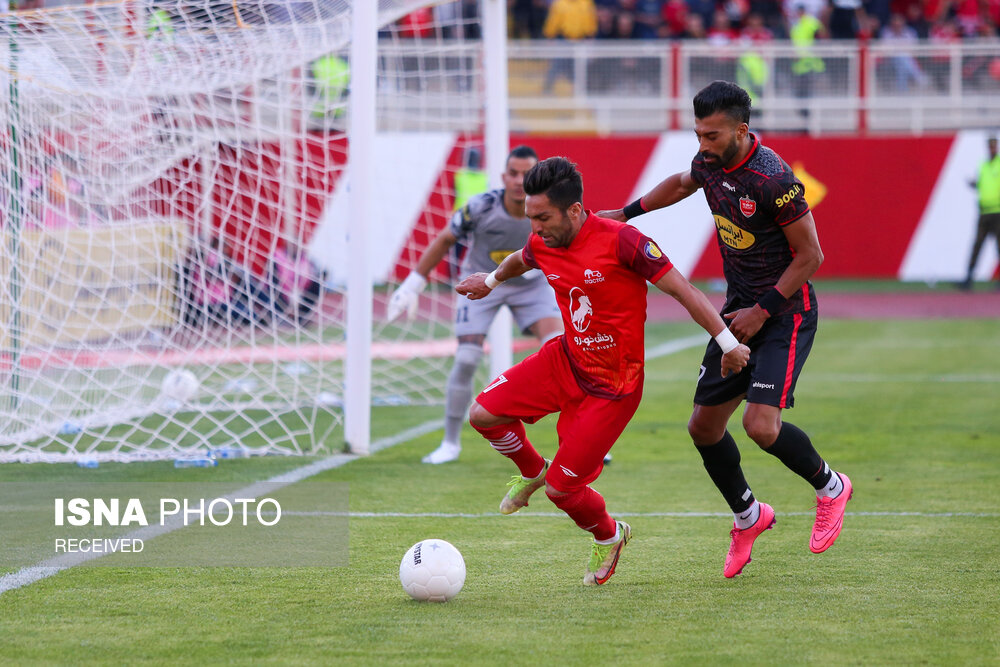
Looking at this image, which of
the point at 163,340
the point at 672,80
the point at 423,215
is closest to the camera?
the point at 163,340

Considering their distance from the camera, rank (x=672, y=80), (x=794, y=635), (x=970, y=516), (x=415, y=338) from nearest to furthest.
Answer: (x=794, y=635) < (x=970, y=516) < (x=415, y=338) < (x=672, y=80)

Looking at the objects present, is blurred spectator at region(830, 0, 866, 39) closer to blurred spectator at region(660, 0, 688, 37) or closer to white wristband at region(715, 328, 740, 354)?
blurred spectator at region(660, 0, 688, 37)

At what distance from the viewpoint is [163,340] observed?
32.6ft

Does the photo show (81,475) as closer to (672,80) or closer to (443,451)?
(443,451)

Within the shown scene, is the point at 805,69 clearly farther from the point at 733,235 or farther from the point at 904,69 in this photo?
the point at 733,235

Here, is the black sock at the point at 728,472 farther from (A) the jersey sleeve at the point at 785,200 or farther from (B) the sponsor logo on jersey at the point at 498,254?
(B) the sponsor logo on jersey at the point at 498,254

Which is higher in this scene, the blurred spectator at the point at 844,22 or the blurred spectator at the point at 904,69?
the blurred spectator at the point at 844,22

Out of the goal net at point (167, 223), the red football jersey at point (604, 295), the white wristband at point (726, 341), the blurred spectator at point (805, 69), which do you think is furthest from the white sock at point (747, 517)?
the blurred spectator at point (805, 69)

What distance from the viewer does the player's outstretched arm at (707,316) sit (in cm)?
461

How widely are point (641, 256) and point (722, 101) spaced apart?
70 centimetres

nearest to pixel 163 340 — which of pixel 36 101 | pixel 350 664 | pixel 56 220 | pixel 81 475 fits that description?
pixel 56 220

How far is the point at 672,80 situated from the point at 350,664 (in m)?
17.4

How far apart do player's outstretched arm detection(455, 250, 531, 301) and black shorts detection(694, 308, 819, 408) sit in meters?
0.85

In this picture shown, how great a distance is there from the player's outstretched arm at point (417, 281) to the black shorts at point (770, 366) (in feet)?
9.53
